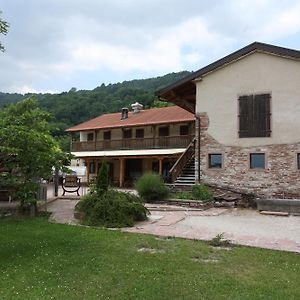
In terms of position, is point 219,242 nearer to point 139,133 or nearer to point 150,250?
point 150,250

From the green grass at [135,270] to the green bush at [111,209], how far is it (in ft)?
6.31

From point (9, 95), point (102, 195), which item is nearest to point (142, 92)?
point (9, 95)

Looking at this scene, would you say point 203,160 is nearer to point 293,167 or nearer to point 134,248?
point 293,167

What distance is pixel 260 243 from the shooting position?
870cm

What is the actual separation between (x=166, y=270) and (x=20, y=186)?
12.9ft

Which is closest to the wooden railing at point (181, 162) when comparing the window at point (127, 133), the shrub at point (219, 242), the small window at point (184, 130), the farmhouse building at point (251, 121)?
the farmhouse building at point (251, 121)

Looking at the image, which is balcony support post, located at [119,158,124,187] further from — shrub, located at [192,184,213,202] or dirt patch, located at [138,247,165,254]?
dirt patch, located at [138,247,165,254]

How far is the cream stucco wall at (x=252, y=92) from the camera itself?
1625 centimetres

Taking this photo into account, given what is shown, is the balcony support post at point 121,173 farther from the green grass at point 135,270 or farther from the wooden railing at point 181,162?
the green grass at point 135,270

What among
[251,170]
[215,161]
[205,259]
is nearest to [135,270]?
[205,259]

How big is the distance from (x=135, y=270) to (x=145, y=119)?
24.3m

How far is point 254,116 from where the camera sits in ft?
56.0

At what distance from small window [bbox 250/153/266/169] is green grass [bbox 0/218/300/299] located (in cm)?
903

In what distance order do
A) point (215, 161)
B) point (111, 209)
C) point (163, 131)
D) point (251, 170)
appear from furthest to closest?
point (163, 131)
point (215, 161)
point (251, 170)
point (111, 209)
